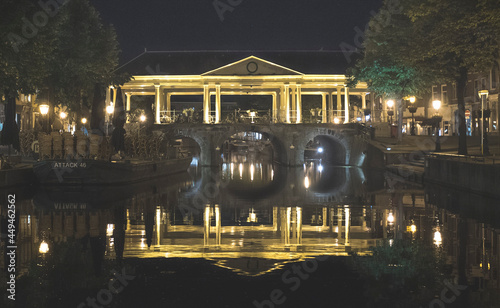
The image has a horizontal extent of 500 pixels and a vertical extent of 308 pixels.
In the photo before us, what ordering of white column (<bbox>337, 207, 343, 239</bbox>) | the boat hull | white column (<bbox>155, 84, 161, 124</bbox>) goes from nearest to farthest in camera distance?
white column (<bbox>337, 207, 343, 239</bbox>) → the boat hull → white column (<bbox>155, 84, 161, 124</bbox>)

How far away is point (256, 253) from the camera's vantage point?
12227mm

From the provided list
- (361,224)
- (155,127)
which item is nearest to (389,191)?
(361,224)

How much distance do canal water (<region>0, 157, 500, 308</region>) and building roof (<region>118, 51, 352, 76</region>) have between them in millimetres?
41917

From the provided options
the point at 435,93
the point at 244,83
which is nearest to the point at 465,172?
the point at 244,83

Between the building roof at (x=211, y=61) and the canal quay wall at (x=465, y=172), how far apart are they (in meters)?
32.3

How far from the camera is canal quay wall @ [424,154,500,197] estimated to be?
2315 centimetres

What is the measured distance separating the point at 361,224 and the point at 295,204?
6.01m

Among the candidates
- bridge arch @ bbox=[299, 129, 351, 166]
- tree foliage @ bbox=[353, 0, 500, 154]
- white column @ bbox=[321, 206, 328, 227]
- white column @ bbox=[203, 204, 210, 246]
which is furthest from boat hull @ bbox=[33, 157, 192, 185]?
bridge arch @ bbox=[299, 129, 351, 166]

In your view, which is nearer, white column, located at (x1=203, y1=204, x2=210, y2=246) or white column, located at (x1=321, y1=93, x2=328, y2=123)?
white column, located at (x1=203, y1=204, x2=210, y2=246)

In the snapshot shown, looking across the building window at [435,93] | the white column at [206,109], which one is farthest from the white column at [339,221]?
the building window at [435,93]

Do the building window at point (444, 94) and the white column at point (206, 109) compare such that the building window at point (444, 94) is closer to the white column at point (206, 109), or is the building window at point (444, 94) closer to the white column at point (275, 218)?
the white column at point (206, 109)

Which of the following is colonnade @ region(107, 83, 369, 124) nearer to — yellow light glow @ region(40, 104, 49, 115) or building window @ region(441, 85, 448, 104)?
building window @ region(441, 85, 448, 104)

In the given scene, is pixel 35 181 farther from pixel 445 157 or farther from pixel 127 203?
pixel 445 157

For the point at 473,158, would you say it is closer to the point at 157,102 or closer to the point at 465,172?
the point at 465,172
